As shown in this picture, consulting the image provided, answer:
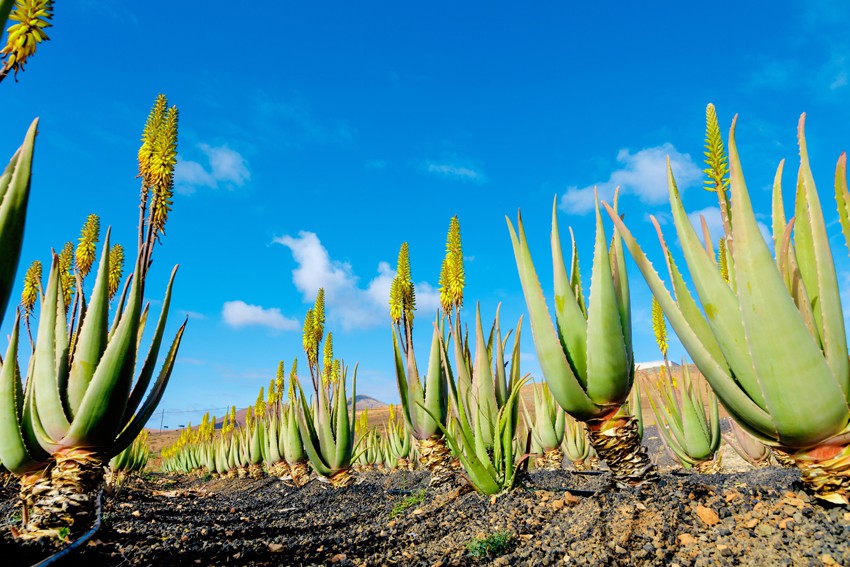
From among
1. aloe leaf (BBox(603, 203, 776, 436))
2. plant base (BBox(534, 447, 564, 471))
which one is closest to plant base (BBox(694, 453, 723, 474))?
plant base (BBox(534, 447, 564, 471))

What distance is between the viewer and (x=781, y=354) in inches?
61.7

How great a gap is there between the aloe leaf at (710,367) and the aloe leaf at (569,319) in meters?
0.68

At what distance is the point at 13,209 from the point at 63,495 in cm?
150

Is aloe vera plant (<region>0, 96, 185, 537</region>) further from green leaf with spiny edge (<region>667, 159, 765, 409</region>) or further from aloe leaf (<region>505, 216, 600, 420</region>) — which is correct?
green leaf with spiny edge (<region>667, 159, 765, 409</region>)

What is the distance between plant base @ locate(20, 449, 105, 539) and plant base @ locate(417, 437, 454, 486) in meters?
3.62

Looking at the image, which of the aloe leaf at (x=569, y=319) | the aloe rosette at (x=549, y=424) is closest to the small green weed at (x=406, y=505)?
the aloe rosette at (x=549, y=424)

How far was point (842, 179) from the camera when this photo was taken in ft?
5.66

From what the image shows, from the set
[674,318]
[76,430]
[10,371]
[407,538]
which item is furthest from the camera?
[407,538]

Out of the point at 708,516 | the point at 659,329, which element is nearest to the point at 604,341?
the point at 708,516

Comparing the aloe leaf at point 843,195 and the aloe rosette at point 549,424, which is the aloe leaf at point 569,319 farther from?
the aloe rosette at point 549,424

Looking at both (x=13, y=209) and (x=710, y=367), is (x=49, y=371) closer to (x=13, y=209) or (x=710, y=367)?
(x=13, y=209)

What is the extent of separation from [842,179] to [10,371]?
13.2ft

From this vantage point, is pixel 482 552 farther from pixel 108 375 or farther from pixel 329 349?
pixel 329 349

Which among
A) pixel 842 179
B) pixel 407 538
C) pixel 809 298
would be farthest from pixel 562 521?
pixel 842 179
